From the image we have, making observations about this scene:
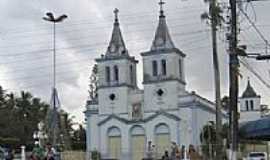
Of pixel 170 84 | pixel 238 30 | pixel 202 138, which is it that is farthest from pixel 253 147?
pixel 238 30

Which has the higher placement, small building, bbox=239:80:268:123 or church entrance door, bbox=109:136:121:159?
small building, bbox=239:80:268:123

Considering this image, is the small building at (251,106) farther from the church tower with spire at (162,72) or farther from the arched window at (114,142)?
the arched window at (114,142)

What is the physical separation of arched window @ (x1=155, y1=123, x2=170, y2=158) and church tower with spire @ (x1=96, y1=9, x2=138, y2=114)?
602 cm

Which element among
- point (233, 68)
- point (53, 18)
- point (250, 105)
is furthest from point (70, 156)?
point (250, 105)

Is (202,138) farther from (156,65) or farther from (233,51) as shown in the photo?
(233,51)

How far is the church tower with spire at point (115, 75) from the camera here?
81.2 metres

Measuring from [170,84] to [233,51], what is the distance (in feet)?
182

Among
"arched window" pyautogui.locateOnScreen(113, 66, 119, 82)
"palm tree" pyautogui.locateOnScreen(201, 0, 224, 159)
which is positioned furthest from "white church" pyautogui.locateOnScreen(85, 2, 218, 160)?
"palm tree" pyautogui.locateOnScreen(201, 0, 224, 159)

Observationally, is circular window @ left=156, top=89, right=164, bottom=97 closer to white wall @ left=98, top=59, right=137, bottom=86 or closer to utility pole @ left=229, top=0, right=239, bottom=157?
white wall @ left=98, top=59, right=137, bottom=86

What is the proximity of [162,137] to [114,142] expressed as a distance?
650 centimetres

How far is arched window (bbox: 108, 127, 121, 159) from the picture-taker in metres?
78.5

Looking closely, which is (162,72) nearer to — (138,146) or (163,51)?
(163,51)

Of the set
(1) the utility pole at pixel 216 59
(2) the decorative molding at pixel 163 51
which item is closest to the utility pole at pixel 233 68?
(1) the utility pole at pixel 216 59

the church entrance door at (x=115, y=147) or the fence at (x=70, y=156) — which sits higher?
the church entrance door at (x=115, y=147)
